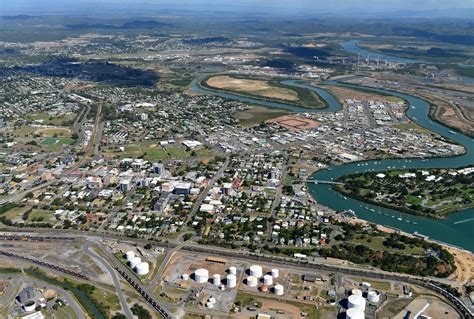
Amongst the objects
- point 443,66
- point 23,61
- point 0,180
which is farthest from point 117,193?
point 443,66

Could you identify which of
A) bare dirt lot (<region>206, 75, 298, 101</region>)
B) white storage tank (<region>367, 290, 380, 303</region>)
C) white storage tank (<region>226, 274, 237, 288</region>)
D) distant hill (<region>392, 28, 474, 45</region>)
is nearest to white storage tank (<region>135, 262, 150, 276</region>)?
white storage tank (<region>226, 274, 237, 288</region>)

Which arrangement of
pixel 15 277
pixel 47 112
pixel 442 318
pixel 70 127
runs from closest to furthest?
pixel 442 318 → pixel 15 277 → pixel 70 127 → pixel 47 112

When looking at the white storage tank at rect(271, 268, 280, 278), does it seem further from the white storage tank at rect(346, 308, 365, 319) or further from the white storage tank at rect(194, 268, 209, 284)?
the white storage tank at rect(346, 308, 365, 319)

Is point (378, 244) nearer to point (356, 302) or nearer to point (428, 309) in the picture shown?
point (428, 309)

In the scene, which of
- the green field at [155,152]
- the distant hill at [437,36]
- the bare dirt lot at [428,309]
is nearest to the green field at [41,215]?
the green field at [155,152]

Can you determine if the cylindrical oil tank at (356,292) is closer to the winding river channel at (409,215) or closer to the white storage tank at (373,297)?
the white storage tank at (373,297)

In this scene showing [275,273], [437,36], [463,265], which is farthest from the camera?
[437,36]

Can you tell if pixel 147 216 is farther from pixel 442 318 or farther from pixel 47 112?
pixel 47 112

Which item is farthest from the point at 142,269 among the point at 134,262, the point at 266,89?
the point at 266,89
